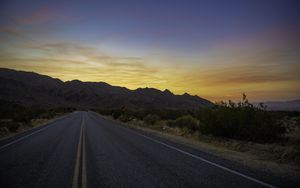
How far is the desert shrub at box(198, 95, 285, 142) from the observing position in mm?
17016

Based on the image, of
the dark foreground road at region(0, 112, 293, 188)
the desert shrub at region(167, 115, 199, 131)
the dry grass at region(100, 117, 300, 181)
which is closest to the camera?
the dark foreground road at region(0, 112, 293, 188)

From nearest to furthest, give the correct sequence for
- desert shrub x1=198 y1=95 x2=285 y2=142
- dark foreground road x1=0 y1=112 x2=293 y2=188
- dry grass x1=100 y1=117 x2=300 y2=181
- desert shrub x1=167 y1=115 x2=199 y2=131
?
dark foreground road x1=0 y1=112 x2=293 y2=188 → dry grass x1=100 y1=117 x2=300 y2=181 → desert shrub x1=198 y1=95 x2=285 y2=142 → desert shrub x1=167 y1=115 x2=199 y2=131

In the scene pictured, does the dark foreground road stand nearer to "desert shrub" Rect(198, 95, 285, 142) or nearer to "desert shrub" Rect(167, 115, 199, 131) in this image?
"desert shrub" Rect(198, 95, 285, 142)

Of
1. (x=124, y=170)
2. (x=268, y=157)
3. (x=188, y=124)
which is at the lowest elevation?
(x=124, y=170)

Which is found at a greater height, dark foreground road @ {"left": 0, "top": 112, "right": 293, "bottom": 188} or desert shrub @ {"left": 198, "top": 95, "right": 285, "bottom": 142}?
desert shrub @ {"left": 198, "top": 95, "right": 285, "bottom": 142}

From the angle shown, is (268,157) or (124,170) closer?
(124,170)

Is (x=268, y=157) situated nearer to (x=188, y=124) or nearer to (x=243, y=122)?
(x=243, y=122)

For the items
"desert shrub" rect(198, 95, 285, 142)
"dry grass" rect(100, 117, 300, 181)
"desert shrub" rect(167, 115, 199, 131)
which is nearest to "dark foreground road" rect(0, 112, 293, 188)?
"dry grass" rect(100, 117, 300, 181)

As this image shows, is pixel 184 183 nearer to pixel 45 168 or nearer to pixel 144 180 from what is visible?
pixel 144 180

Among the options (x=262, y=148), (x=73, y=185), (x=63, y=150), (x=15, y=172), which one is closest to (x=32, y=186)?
(x=73, y=185)

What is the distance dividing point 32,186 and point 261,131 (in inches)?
525

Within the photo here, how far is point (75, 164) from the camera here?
1039 cm

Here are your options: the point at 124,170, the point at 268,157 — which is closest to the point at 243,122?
the point at 268,157

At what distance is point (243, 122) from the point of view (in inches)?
697
